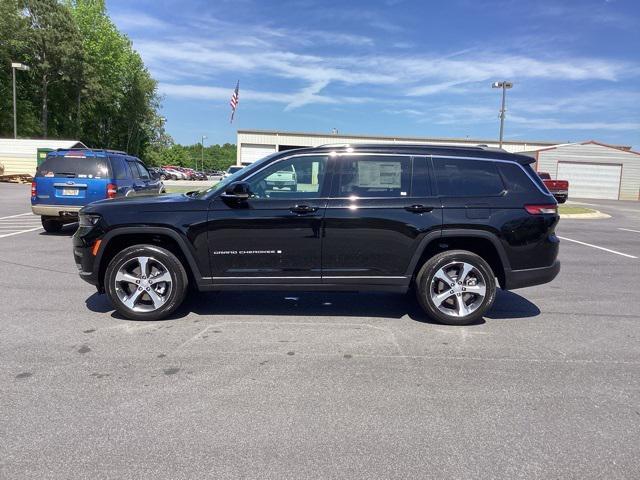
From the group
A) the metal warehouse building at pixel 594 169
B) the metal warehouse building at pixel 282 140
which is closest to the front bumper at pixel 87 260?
the metal warehouse building at pixel 594 169

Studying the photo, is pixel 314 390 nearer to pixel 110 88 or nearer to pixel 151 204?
pixel 151 204

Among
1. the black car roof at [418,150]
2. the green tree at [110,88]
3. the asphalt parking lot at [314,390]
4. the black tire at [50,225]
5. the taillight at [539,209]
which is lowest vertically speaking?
the asphalt parking lot at [314,390]

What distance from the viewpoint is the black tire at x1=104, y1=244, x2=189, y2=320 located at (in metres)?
5.14

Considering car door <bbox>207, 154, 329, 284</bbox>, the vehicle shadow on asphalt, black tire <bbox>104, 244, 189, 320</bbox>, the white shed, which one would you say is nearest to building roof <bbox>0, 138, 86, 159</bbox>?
the white shed

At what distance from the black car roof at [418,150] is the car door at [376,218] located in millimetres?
81

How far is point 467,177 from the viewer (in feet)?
17.3

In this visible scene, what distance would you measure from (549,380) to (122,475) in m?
3.16

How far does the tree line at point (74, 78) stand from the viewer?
49.2 meters

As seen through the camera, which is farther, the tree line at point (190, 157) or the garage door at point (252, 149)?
the tree line at point (190, 157)

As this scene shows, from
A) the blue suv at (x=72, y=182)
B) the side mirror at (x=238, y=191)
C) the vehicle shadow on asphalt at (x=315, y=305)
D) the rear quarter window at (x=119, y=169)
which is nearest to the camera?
the side mirror at (x=238, y=191)

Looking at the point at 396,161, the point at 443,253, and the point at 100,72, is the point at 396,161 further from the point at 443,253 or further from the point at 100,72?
the point at 100,72

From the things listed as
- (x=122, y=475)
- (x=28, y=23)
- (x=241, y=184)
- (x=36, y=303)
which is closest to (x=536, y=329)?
(x=241, y=184)

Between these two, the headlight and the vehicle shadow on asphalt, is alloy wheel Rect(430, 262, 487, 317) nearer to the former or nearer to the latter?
the vehicle shadow on asphalt

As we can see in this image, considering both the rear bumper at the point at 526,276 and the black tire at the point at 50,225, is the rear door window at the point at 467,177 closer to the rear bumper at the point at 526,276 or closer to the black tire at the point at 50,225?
the rear bumper at the point at 526,276
